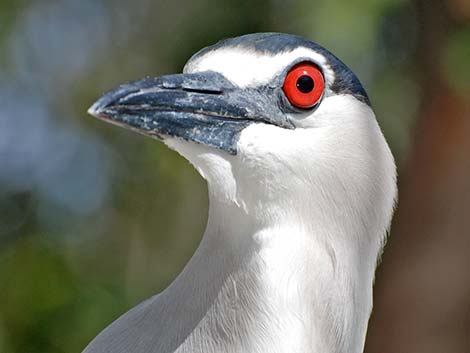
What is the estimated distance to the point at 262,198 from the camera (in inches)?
105

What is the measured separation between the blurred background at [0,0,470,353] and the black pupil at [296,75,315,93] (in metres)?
3.04

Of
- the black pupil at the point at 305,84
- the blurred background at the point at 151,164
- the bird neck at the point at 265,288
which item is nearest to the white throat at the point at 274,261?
the bird neck at the point at 265,288

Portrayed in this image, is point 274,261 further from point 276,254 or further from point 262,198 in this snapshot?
point 262,198

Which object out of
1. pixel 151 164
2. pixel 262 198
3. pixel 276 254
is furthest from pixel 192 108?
pixel 151 164

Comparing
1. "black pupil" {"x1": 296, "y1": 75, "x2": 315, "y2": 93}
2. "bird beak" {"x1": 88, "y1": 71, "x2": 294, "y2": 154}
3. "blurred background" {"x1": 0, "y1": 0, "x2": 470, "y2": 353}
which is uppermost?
"black pupil" {"x1": 296, "y1": 75, "x2": 315, "y2": 93}

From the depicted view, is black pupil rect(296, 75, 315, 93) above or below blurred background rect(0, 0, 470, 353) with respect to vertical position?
above

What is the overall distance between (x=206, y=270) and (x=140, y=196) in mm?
5296

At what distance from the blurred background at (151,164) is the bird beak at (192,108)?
3121 mm

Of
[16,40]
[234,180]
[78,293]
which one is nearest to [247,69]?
[234,180]

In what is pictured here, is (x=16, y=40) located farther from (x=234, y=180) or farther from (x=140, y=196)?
(x=234, y=180)

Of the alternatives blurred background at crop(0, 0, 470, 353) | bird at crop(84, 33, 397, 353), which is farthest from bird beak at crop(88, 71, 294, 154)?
blurred background at crop(0, 0, 470, 353)

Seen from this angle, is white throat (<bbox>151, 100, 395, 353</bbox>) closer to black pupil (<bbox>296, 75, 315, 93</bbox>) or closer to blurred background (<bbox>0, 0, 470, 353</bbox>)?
black pupil (<bbox>296, 75, 315, 93</bbox>)

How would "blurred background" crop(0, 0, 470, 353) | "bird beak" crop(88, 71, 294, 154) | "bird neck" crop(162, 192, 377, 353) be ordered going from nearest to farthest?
1. "bird beak" crop(88, 71, 294, 154)
2. "bird neck" crop(162, 192, 377, 353)
3. "blurred background" crop(0, 0, 470, 353)

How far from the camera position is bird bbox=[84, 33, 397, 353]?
105 inches
